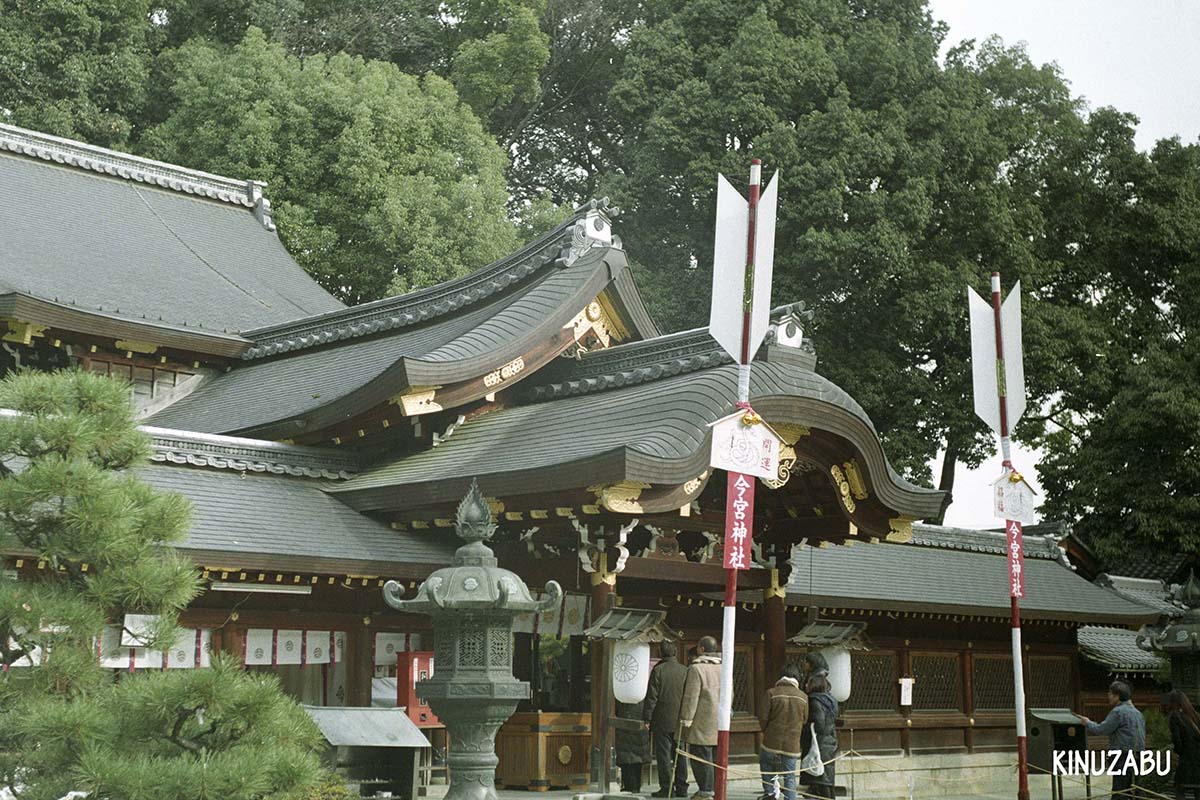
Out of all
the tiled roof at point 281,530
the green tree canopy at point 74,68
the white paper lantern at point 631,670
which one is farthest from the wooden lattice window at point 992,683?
the green tree canopy at point 74,68

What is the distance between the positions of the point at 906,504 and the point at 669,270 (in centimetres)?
1651

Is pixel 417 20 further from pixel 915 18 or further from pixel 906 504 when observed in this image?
pixel 906 504

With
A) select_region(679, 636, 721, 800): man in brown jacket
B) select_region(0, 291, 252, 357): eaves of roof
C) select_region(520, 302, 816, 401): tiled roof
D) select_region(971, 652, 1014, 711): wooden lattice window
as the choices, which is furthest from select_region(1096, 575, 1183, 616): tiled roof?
select_region(0, 291, 252, 357): eaves of roof

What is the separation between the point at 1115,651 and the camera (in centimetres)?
2359

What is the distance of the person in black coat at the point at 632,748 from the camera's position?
13.0 m

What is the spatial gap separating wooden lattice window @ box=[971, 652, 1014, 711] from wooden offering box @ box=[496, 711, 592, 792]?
327 inches

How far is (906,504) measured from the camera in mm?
14266

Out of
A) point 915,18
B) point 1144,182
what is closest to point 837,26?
point 915,18

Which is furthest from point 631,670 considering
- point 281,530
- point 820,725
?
point 281,530

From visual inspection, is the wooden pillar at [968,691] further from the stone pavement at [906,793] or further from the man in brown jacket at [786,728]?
the man in brown jacket at [786,728]

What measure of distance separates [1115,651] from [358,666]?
48.9ft

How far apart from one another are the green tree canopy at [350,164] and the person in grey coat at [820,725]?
16.3m

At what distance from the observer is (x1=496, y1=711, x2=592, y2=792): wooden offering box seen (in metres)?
13.6

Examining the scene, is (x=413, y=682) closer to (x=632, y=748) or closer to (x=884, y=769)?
(x=632, y=748)
